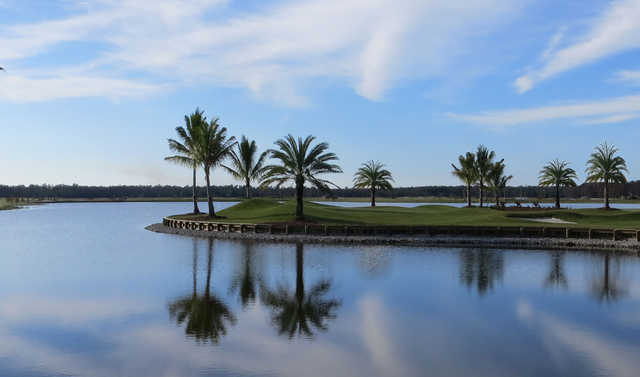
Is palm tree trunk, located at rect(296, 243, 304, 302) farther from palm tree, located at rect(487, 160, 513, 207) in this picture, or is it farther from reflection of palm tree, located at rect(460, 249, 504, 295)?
palm tree, located at rect(487, 160, 513, 207)

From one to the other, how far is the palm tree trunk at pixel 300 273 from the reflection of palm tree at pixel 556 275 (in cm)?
992

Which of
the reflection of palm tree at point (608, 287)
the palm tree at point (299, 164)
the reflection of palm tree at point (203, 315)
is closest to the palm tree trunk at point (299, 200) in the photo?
the palm tree at point (299, 164)

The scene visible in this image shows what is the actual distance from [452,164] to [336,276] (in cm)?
6236

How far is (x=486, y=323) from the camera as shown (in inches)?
566

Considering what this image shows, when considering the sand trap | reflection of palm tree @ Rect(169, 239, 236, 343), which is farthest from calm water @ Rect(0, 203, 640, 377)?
the sand trap

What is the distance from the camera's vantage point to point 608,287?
2009 cm

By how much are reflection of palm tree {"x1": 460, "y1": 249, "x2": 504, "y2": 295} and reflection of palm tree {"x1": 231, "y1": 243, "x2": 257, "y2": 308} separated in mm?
8513

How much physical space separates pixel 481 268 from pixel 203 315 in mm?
14891

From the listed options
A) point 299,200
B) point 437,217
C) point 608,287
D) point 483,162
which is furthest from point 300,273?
point 483,162

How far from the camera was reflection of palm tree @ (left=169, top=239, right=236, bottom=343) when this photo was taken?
1327cm

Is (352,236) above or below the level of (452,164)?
below

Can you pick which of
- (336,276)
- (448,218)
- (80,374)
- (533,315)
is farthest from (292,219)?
(80,374)

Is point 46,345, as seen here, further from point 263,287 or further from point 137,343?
point 263,287

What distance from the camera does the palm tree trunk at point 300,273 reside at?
18.6 meters
